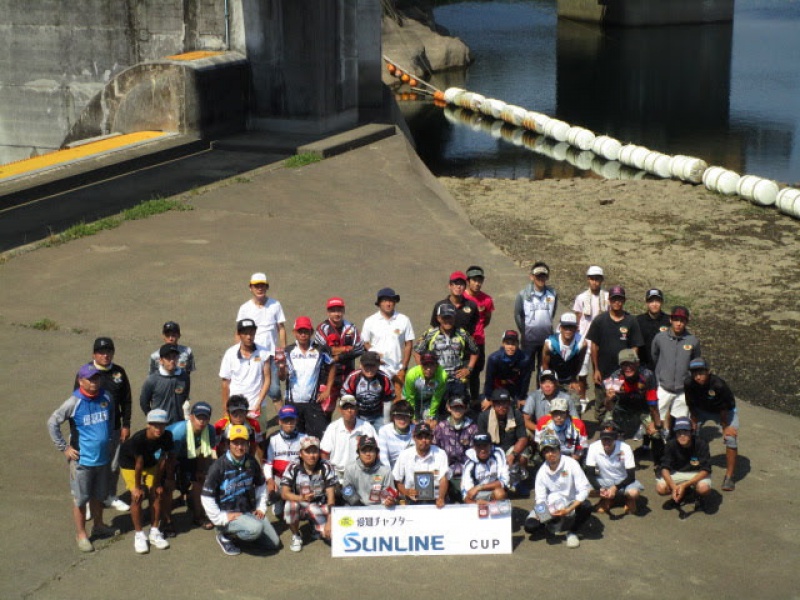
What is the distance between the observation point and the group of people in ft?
33.3

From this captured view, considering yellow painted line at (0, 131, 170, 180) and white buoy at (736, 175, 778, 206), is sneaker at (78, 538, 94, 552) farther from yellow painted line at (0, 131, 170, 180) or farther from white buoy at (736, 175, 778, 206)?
white buoy at (736, 175, 778, 206)

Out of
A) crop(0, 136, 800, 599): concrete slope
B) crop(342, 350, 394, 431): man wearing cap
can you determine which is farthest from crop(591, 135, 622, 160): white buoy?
crop(342, 350, 394, 431): man wearing cap

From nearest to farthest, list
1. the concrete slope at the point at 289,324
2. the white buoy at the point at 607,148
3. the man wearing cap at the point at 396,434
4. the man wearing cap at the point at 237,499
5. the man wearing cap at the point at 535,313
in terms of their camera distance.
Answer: the concrete slope at the point at 289,324 < the man wearing cap at the point at 237,499 < the man wearing cap at the point at 396,434 < the man wearing cap at the point at 535,313 < the white buoy at the point at 607,148

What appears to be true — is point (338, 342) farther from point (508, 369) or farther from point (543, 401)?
point (543, 401)

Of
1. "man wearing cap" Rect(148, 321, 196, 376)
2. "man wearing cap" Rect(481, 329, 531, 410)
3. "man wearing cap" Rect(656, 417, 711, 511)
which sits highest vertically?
"man wearing cap" Rect(148, 321, 196, 376)

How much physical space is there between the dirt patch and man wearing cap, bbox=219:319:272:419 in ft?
21.4

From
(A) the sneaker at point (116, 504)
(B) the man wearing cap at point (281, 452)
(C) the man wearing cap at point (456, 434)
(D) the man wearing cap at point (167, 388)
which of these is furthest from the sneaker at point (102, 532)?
(C) the man wearing cap at point (456, 434)

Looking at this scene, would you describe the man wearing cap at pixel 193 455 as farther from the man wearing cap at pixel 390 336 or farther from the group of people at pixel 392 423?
the man wearing cap at pixel 390 336

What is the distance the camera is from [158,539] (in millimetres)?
10117

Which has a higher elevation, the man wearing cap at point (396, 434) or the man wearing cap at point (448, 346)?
the man wearing cap at point (448, 346)

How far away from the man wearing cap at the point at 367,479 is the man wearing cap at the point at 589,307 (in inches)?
135

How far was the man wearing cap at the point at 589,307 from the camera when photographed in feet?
43.0

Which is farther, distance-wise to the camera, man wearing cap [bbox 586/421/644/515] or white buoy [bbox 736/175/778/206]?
white buoy [bbox 736/175/778/206]

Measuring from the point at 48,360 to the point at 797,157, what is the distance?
28123 millimetres
